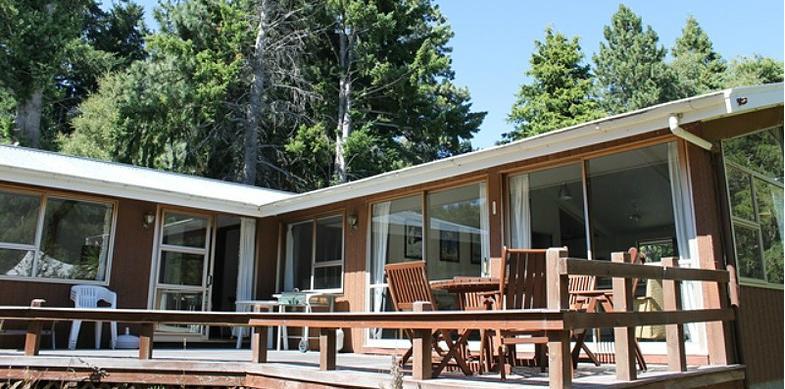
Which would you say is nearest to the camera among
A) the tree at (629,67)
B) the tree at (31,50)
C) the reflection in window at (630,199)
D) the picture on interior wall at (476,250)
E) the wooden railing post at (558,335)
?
the wooden railing post at (558,335)

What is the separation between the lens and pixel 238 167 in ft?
60.5

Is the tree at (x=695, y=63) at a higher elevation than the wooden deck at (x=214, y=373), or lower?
higher

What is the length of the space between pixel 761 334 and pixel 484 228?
2.74 m

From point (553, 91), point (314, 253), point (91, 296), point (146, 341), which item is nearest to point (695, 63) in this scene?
point (553, 91)

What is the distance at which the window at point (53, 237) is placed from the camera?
7363 mm

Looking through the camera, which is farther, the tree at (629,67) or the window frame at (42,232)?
the tree at (629,67)

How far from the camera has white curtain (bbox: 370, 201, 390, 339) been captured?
782 centimetres

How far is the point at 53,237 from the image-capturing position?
25.2ft

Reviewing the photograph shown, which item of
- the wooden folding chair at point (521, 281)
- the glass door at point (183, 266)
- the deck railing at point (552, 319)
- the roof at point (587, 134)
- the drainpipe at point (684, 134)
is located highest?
the roof at point (587, 134)

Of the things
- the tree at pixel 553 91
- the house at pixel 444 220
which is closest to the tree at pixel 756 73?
the tree at pixel 553 91

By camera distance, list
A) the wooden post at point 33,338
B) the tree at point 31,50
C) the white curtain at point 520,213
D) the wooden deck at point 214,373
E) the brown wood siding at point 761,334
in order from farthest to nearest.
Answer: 1. the tree at point 31,50
2. the white curtain at point 520,213
3. the wooden post at point 33,338
4. the brown wood siding at point 761,334
5. the wooden deck at point 214,373

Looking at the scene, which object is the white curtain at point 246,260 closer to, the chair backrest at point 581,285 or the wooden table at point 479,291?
→ the wooden table at point 479,291

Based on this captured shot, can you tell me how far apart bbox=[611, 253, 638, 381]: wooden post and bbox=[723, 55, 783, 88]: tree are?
22.3m

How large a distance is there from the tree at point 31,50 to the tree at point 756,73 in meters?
22.8
